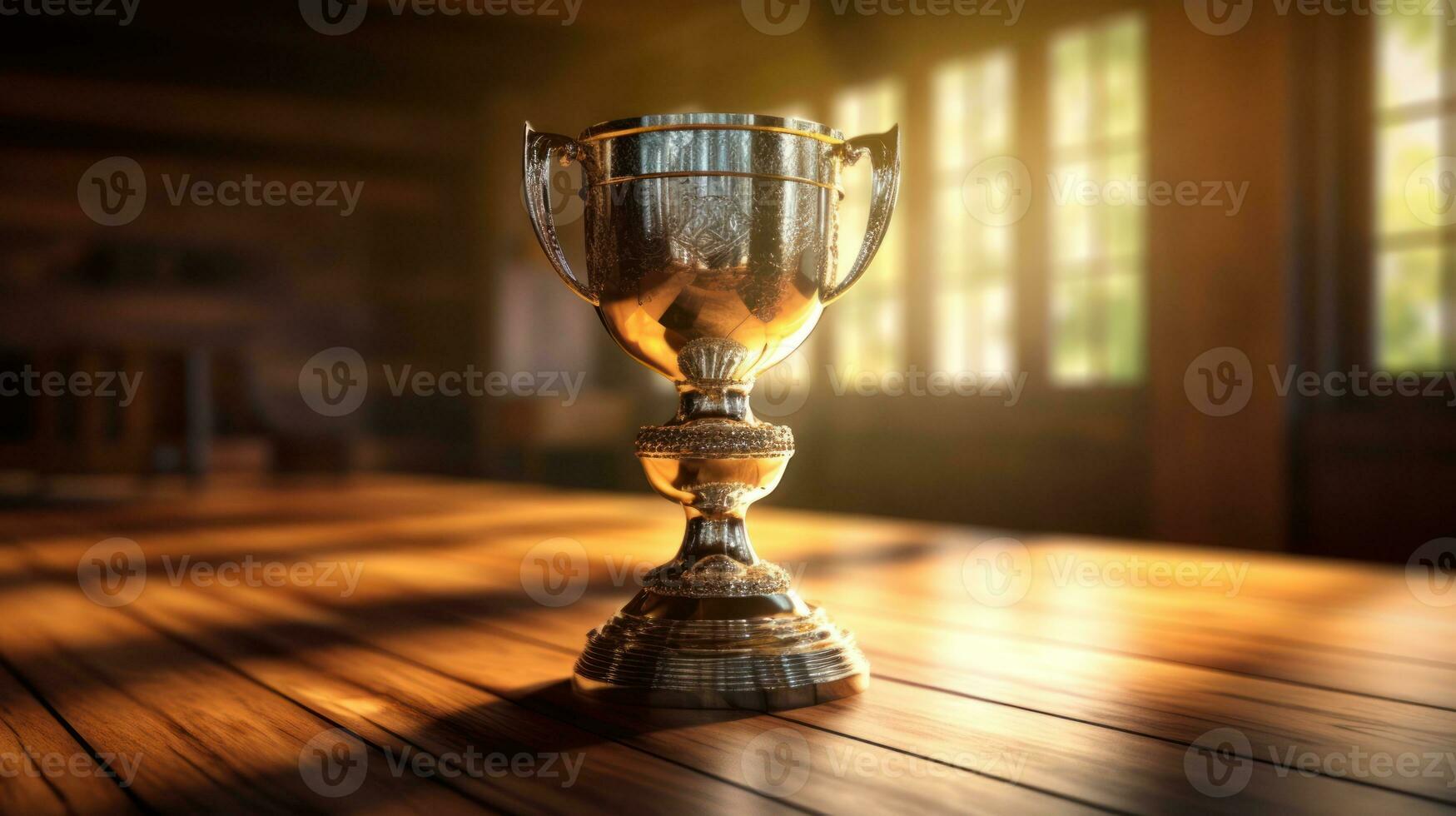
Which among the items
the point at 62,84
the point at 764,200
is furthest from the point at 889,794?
the point at 62,84

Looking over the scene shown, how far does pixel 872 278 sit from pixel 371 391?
4415 millimetres

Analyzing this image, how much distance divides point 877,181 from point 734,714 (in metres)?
0.50

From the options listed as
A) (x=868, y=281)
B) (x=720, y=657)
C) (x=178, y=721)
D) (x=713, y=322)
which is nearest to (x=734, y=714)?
(x=720, y=657)

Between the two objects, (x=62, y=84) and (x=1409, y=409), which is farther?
(x=62, y=84)

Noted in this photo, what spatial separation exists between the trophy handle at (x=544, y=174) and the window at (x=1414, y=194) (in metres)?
2.61

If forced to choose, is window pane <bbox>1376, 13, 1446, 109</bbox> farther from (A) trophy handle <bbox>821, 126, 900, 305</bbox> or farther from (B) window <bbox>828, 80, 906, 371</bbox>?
(A) trophy handle <bbox>821, 126, 900, 305</bbox>

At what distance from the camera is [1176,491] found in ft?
11.1

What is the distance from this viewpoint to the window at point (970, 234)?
4.05m

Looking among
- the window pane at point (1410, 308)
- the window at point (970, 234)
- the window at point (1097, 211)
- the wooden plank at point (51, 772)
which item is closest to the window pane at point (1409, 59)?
the window pane at point (1410, 308)

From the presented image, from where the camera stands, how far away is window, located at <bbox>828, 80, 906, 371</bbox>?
4496mm

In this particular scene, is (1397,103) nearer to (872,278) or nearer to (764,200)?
(872,278)

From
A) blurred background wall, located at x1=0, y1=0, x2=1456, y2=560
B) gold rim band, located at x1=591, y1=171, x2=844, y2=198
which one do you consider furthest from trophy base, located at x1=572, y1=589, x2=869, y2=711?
blurred background wall, located at x1=0, y1=0, x2=1456, y2=560

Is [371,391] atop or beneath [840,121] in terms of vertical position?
beneath

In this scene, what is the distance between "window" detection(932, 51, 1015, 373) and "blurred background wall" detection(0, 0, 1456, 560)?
1 cm
